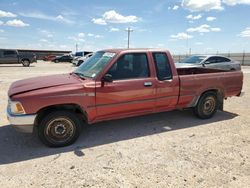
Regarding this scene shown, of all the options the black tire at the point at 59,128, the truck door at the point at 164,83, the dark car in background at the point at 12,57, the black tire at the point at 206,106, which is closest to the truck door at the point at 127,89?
the truck door at the point at 164,83

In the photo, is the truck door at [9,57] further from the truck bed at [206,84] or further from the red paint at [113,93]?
the truck bed at [206,84]

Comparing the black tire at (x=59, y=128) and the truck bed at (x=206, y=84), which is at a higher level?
the truck bed at (x=206, y=84)

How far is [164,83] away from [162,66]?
0.40m

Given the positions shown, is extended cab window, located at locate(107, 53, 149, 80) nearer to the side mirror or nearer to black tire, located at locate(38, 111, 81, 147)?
the side mirror

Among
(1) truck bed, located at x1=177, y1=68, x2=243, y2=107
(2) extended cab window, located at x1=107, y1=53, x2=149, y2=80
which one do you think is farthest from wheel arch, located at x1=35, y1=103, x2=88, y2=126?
(1) truck bed, located at x1=177, y1=68, x2=243, y2=107

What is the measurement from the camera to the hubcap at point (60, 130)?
13.5ft

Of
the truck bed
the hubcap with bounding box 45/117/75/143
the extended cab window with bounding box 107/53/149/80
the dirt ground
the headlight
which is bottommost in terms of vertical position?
the dirt ground

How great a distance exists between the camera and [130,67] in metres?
4.77

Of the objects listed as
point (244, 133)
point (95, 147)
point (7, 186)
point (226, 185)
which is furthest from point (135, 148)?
point (244, 133)

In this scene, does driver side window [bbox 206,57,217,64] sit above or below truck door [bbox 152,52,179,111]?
above

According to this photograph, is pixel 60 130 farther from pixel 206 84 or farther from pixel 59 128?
pixel 206 84

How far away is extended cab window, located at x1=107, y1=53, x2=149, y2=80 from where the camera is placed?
15.0 feet

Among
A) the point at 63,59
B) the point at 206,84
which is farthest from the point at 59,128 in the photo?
the point at 63,59

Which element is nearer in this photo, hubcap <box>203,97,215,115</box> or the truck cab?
hubcap <box>203,97,215,115</box>
